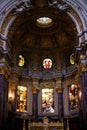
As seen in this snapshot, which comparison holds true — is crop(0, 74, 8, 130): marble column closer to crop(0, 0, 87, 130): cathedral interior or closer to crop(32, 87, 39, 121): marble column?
crop(0, 0, 87, 130): cathedral interior

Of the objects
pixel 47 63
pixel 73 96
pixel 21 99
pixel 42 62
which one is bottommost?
pixel 21 99

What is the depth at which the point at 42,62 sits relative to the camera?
29.9 metres

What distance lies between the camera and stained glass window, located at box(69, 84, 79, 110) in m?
26.6

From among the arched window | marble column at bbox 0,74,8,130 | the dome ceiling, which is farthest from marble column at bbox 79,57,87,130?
the arched window

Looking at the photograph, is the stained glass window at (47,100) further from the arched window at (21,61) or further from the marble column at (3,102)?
the marble column at (3,102)

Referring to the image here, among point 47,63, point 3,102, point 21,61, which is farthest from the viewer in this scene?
point 47,63

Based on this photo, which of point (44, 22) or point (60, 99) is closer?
point (60, 99)

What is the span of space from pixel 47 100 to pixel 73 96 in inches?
116

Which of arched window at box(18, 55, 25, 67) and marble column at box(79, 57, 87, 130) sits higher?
arched window at box(18, 55, 25, 67)

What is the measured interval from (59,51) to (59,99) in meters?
5.60

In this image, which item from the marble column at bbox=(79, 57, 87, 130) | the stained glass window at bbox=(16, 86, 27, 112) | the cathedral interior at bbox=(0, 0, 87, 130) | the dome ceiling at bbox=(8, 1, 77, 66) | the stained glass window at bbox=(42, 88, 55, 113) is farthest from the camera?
the stained glass window at bbox=(42, 88, 55, 113)

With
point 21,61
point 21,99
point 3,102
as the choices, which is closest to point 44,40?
point 21,61

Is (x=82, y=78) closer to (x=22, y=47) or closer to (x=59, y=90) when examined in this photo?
(x=59, y=90)

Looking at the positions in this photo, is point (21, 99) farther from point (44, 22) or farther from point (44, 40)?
point (44, 22)
